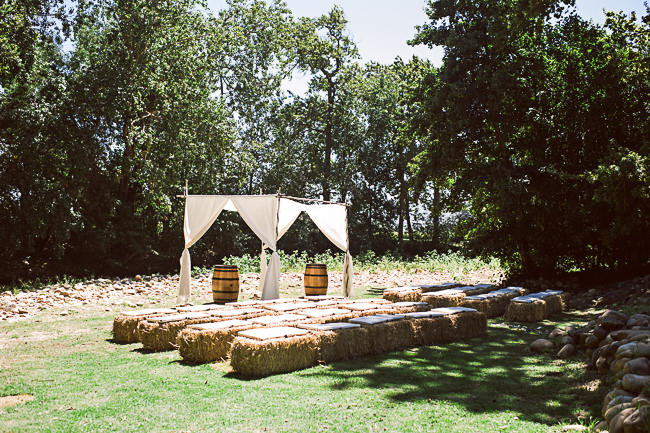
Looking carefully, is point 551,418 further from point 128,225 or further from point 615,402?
point 128,225

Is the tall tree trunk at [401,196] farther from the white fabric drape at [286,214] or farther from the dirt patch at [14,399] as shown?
the dirt patch at [14,399]

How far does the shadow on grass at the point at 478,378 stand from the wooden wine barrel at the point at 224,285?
14.9 ft

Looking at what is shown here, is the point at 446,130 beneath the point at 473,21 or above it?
beneath

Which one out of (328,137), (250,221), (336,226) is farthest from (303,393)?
(328,137)

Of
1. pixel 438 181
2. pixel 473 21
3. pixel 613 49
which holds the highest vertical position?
pixel 473 21

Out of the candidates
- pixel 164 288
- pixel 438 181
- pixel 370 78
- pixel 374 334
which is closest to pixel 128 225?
pixel 164 288

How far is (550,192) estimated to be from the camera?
11578 mm

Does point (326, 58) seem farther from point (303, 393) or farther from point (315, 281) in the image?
point (303, 393)

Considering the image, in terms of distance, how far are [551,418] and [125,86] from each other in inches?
588

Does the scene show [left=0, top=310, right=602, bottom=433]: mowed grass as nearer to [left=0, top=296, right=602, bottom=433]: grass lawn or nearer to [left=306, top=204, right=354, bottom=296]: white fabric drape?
[left=0, top=296, right=602, bottom=433]: grass lawn

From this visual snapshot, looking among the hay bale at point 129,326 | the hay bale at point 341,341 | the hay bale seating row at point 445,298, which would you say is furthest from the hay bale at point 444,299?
the hay bale at point 129,326

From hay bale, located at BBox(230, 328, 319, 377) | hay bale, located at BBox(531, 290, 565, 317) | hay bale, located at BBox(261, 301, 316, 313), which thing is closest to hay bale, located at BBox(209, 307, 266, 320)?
hay bale, located at BBox(261, 301, 316, 313)

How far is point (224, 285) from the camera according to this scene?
952 cm

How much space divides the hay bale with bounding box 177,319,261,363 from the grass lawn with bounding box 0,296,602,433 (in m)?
0.18
